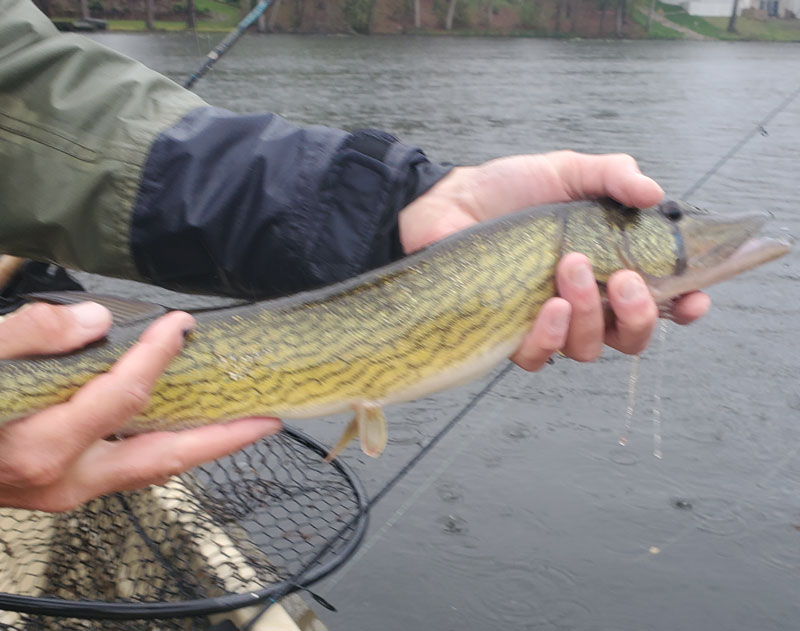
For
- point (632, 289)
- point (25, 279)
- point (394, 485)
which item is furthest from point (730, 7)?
point (632, 289)

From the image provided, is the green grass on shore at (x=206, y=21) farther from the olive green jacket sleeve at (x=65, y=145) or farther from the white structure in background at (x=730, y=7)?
the olive green jacket sleeve at (x=65, y=145)

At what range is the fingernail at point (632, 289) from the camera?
79.3 inches

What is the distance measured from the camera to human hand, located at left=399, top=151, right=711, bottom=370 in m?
2.02

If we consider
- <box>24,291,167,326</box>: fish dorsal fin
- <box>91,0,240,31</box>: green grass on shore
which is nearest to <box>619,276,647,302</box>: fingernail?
<box>24,291,167,326</box>: fish dorsal fin

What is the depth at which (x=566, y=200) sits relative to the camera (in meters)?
2.29

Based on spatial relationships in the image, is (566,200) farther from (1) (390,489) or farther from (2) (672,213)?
(1) (390,489)

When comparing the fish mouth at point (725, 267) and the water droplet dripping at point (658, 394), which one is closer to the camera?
the fish mouth at point (725, 267)

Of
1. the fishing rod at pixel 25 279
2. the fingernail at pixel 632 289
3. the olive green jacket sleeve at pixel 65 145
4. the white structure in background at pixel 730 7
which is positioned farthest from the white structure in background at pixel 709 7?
the olive green jacket sleeve at pixel 65 145

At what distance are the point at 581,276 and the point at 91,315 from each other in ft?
3.69

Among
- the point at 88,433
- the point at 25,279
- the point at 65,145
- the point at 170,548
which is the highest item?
the point at 65,145

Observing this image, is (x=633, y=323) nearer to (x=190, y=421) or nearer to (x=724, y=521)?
(x=190, y=421)

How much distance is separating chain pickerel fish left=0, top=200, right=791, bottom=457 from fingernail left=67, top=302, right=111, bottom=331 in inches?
2.2

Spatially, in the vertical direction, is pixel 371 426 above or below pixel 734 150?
below

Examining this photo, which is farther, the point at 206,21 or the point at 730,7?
the point at 730,7
